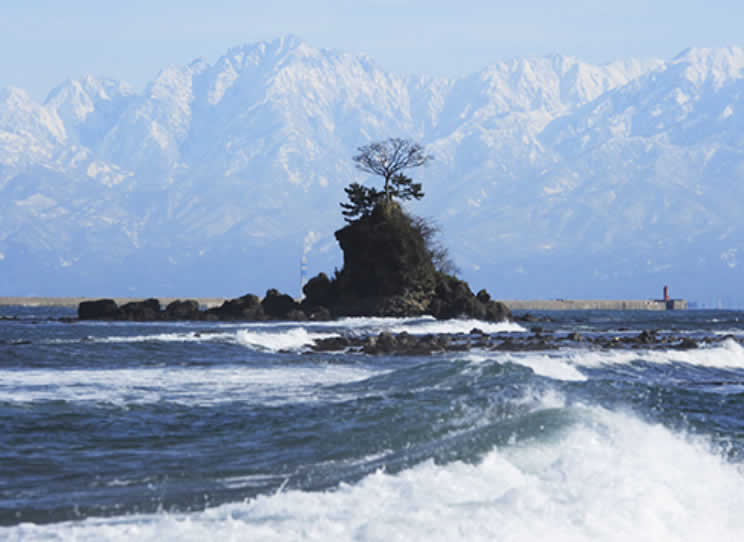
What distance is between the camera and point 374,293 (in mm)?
68875

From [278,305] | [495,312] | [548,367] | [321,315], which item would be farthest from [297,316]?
[548,367]

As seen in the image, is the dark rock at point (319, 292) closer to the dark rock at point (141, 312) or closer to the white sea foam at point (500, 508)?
the dark rock at point (141, 312)

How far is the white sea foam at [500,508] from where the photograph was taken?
335 inches

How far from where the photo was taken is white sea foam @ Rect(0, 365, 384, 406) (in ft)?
62.7

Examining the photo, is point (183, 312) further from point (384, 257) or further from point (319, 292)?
point (384, 257)

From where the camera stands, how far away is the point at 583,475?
10.5 metres

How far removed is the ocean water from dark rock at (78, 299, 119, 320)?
50496 millimetres

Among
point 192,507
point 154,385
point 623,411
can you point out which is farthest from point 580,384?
point 192,507

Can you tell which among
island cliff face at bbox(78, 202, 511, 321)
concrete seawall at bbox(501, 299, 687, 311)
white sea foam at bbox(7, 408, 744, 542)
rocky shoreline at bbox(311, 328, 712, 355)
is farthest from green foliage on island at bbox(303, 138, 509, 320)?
concrete seawall at bbox(501, 299, 687, 311)

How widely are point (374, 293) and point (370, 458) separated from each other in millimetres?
56544

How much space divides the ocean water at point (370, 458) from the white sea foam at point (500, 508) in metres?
0.03

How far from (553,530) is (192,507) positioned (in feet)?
10.4

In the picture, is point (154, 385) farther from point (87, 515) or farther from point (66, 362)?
point (87, 515)

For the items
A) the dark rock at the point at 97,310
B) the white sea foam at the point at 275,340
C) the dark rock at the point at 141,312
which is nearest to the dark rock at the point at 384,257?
the dark rock at the point at 141,312
